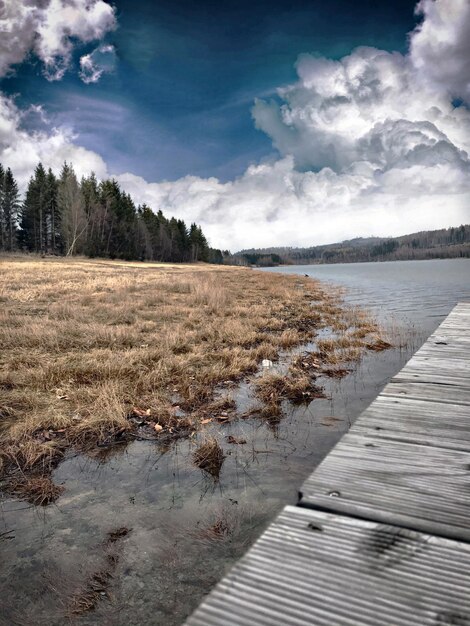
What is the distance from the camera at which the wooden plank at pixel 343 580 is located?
103 cm

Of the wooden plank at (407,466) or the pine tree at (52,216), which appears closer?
the wooden plank at (407,466)

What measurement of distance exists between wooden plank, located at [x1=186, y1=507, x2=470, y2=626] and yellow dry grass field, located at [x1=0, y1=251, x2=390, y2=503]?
314cm

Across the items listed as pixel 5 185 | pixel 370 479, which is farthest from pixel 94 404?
pixel 5 185

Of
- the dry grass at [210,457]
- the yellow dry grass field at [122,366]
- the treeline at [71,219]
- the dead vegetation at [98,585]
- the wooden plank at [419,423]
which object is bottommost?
the dead vegetation at [98,585]

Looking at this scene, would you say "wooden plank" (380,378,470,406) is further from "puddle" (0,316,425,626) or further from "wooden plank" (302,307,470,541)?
"puddle" (0,316,425,626)

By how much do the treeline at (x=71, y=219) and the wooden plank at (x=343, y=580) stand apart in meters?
65.3

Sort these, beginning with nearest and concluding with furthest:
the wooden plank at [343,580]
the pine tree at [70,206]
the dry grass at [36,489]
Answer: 1. the wooden plank at [343,580]
2. the dry grass at [36,489]
3. the pine tree at [70,206]

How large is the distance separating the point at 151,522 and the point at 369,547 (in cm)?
238

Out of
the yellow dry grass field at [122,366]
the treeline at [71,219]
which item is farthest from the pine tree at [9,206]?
the yellow dry grass field at [122,366]

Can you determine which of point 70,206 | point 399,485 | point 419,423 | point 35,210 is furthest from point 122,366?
point 35,210

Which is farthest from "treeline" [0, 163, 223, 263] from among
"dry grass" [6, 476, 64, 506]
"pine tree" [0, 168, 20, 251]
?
"dry grass" [6, 476, 64, 506]

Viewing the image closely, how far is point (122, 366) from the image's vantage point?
705 centimetres

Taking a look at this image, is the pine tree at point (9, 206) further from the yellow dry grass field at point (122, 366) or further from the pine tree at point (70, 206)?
the yellow dry grass field at point (122, 366)

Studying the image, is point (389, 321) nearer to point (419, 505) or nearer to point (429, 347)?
point (429, 347)
